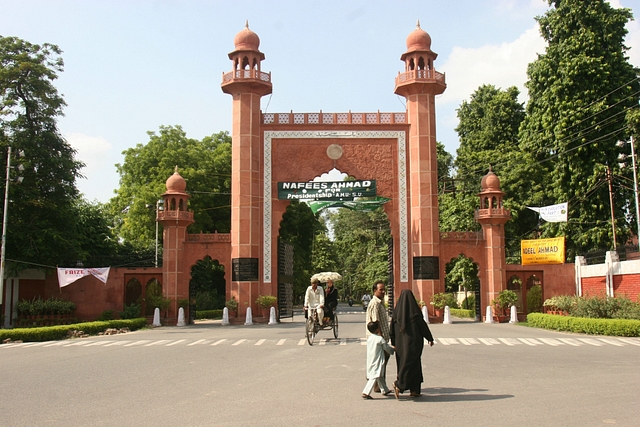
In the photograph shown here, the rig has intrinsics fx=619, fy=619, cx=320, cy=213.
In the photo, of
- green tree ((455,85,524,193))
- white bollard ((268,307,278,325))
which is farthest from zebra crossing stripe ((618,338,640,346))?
green tree ((455,85,524,193))

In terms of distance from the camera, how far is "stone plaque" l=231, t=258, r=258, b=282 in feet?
89.6

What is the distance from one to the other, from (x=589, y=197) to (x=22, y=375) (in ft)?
86.6

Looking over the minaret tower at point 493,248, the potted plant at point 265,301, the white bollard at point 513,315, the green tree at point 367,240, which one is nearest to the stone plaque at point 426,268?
→ the minaret tower at point 493,248

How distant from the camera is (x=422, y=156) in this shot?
92.5 feet

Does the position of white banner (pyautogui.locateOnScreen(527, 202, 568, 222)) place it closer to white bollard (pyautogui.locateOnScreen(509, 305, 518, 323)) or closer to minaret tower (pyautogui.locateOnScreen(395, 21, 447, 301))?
white bollard (pyautogui.locateOnScreen(509, 305, 518, 323))

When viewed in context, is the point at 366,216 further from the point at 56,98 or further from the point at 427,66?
the point at 56,98

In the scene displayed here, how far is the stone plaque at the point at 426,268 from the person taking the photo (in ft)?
89.5

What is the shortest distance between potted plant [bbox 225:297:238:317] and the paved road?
1137 centimetres

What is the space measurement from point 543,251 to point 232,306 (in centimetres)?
1431

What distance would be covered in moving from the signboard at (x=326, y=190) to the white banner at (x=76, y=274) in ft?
27.5

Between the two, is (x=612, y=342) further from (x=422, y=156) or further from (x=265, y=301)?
(x=265, y=301)

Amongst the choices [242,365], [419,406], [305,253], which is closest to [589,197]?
[305,253]

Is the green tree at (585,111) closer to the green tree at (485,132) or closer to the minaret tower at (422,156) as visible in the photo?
the green tree at (485,132)

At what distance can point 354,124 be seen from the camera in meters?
28.8
